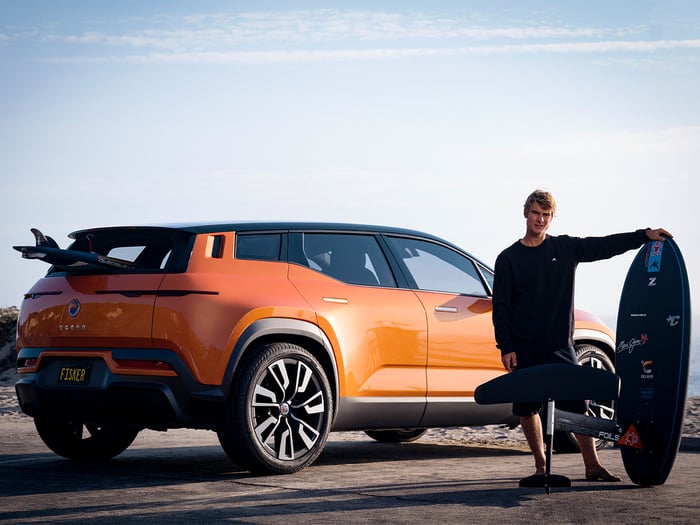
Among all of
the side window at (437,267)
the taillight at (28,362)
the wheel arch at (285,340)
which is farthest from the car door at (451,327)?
the taillight at (28,362)

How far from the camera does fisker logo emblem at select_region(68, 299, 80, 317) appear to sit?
26.4 feet

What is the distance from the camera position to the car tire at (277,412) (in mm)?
7762

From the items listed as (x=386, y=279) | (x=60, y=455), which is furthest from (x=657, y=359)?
(x=60, y=455)

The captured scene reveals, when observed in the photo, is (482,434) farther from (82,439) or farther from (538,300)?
(538,300)

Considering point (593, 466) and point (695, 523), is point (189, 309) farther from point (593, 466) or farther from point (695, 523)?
point (695, 523)

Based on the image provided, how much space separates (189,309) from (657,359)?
310cm

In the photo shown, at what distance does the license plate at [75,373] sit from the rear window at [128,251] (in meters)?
0.66

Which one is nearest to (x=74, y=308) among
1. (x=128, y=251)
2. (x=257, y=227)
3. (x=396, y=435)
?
(x=128, y=251)

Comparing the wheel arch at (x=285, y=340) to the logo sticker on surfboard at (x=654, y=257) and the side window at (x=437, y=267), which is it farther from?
the logo sticker on surfboard at (x=654, y=257)

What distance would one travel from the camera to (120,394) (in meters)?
7.75

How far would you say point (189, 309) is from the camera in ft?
25.1

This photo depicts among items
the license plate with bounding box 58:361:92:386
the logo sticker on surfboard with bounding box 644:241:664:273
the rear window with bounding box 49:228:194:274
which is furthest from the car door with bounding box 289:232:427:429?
the logo sticker on surfboard with bounding box 644:241:664:273

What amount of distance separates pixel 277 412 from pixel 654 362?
8.46 ft

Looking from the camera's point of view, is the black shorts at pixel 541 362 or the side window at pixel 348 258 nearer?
the black shorts at pixel 541 362
